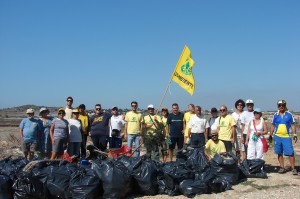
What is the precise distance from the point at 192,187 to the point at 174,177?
37 centimetres

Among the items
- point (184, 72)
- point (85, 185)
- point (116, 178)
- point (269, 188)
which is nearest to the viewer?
point (85, 185)

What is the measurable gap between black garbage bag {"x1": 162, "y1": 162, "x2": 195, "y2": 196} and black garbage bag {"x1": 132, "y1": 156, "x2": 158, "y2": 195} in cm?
22

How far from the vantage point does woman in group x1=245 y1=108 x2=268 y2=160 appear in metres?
8.13

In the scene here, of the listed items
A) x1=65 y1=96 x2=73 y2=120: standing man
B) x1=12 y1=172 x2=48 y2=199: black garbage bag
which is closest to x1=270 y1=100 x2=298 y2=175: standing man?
x1=65 y1=96 x2=73 y2=120: standing man

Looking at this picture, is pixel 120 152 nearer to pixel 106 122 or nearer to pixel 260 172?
pixel 106 122

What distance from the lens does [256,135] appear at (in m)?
8.12

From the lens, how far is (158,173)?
22.1ft

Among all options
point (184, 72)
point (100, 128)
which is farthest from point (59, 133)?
point (184, 72)

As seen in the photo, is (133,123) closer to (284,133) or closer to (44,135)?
(44,135)

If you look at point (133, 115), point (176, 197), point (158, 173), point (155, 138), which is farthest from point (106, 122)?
point (176, 197)

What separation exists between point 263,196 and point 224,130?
2185 mm

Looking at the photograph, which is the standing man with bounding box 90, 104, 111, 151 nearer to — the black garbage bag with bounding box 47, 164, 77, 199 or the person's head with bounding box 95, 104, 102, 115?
the person's head with bounding box 95, 104, 102, 115

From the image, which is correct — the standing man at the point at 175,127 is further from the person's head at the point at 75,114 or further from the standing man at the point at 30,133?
the standing man at the point at 30,133

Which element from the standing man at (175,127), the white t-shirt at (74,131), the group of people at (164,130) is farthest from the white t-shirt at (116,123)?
the standing man at (175,127)
